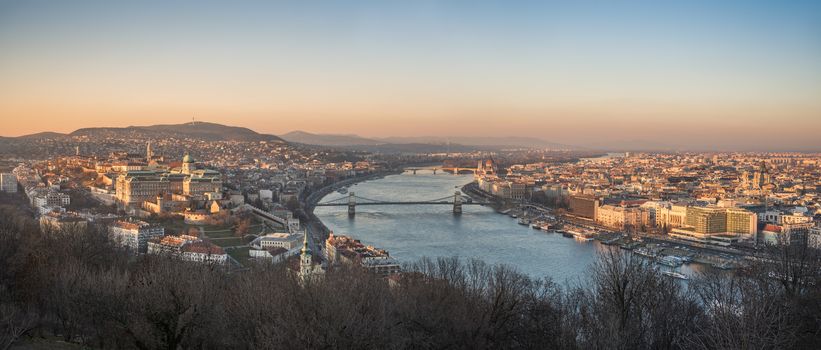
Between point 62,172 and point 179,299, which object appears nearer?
point 179,299

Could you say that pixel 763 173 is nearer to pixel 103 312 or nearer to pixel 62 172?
pixel 62 172

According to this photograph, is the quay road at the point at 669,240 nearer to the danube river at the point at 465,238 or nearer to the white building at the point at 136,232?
the danube river at the point at 465,238

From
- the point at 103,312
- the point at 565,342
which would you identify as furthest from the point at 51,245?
the point at 565,342

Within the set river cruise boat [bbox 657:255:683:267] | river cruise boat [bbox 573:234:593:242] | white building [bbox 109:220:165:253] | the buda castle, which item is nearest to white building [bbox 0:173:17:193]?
the buda castle

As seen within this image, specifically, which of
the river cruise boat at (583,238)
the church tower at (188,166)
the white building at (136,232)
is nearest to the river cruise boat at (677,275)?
the river cruise boat at (583,238)

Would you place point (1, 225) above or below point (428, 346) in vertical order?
above

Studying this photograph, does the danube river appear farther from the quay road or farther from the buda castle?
the buda castle
